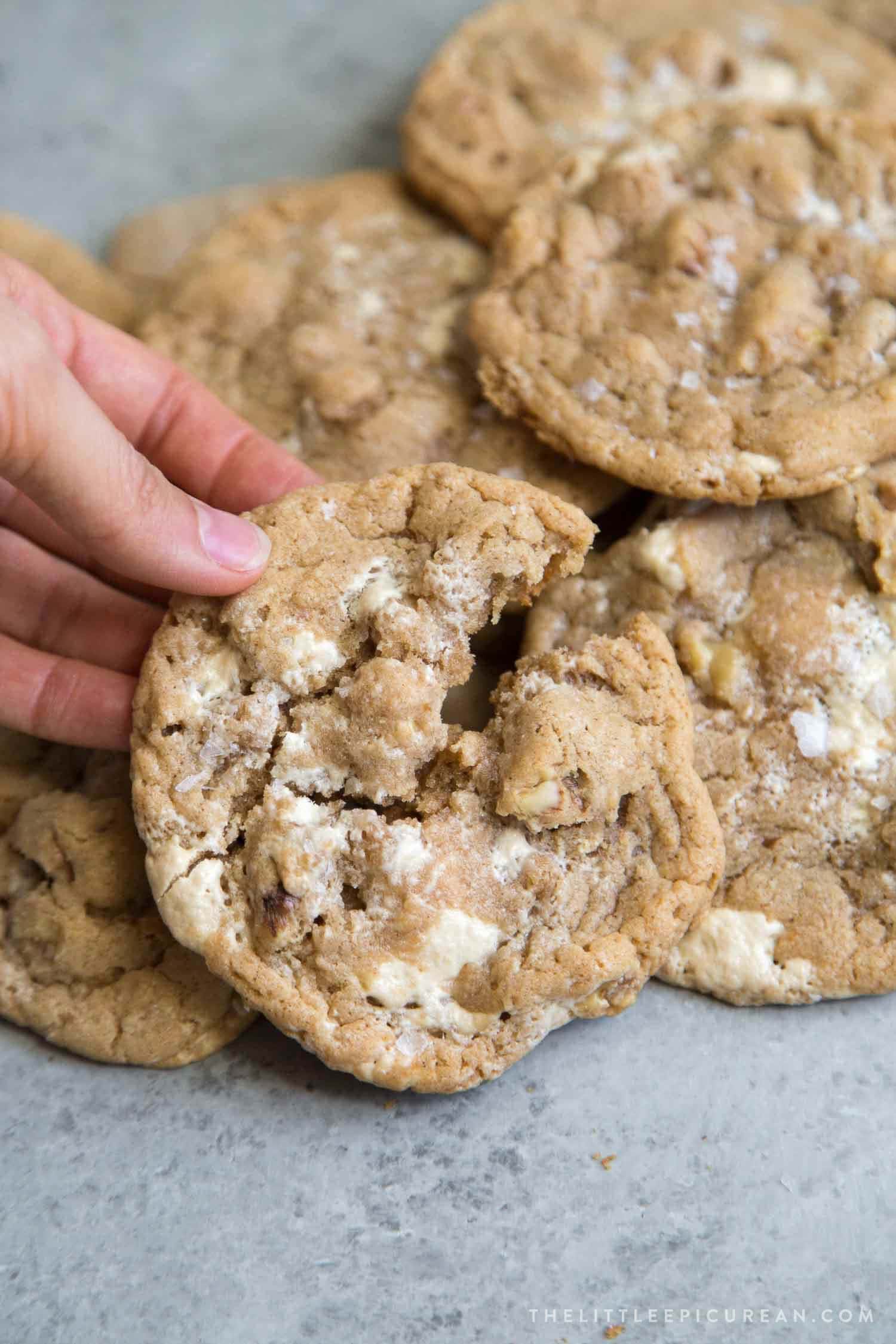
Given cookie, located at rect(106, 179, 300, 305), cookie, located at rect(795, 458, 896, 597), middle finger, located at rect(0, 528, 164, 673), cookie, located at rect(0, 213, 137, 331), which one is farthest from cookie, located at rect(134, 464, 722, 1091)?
cookie, located at rect(106, 179, 300, 305)

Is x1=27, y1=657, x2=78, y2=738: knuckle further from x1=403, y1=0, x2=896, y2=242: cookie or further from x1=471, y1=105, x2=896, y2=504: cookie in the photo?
x1=403, y1=0, x2=896, y2=242: cookie

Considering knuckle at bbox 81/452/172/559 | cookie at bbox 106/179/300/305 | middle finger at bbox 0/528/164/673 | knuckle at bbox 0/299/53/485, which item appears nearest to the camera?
knuckle at bbox 0/299/53/485

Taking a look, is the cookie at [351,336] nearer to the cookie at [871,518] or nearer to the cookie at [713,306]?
the cookie at [713,306]

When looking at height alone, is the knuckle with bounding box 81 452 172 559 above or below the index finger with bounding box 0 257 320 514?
above

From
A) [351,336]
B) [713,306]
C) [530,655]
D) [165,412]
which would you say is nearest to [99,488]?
[165,412]

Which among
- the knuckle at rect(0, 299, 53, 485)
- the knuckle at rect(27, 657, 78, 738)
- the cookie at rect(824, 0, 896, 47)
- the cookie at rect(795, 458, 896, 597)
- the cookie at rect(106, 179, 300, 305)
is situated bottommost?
the knuckle at rect(27, 657, 78, 738)

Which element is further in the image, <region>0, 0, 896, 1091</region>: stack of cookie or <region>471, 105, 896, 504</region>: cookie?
<region>471, 105, 896, 504</region>: cookie

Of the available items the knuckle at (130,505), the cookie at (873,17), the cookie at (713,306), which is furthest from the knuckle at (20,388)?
the cookie at (873,17)

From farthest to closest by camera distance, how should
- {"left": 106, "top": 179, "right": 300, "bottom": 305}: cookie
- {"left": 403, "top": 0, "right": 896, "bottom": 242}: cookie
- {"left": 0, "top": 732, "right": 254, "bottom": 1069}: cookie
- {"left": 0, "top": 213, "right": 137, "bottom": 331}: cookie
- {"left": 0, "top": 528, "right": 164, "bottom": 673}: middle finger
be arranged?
{"left": 106, "top": 179, "right": 300, "bottom": 305}: cookie → {"left": 0, "top": 213, "right": 137, "bottom": 331}: cookie → {"left": 403, "top": 0, "right": 896, "bottom": 242}: cookie → {"left": 0, "top": 528, "right": 164, "bottom": 673}: middle finger → {"left": 0, "top": 732, "right": 254, "bottom": 1069}: cookie
